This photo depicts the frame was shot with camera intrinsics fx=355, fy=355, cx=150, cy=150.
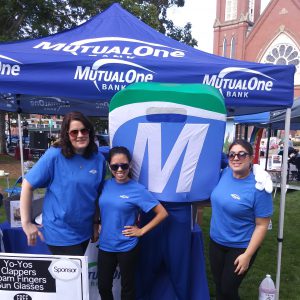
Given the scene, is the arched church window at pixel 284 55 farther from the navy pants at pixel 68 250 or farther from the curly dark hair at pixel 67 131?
the navy pants at pixel 68 250

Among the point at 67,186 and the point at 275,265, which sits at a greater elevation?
the point at 67,186

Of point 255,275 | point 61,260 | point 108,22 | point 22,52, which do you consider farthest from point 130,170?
point 255,275

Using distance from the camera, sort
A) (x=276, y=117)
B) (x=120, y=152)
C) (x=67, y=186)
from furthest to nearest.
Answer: (x=276, y=117), (x=120, y=152), (x=67, y=186)

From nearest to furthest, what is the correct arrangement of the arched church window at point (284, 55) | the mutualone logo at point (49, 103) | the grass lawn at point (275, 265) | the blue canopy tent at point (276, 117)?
the grass lawn at point (275, 265) → the mutualone logo at point (49, 103) → the blue canopy tent at point (276, 117) → the arched church window at point (284, 55)

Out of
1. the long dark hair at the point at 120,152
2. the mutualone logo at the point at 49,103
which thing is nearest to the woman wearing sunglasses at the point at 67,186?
the long dark hair at the point at 120,152

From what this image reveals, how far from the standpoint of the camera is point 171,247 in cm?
245

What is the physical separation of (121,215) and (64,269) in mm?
466

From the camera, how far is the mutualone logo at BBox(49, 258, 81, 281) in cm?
201

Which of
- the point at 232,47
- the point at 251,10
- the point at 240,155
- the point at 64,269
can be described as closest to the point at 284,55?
the point at 232,47

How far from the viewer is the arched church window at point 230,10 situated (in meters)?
41.0

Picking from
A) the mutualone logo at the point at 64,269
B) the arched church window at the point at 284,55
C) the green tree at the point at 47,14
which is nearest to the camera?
the mutualone logo at the point at 64,269

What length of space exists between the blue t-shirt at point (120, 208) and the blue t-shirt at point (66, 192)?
0.32 feet

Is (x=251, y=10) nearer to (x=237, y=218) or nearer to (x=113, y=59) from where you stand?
(x=113, y=59)

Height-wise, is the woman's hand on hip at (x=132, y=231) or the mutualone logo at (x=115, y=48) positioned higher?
the mutualone logo at (x=115, y=48)
